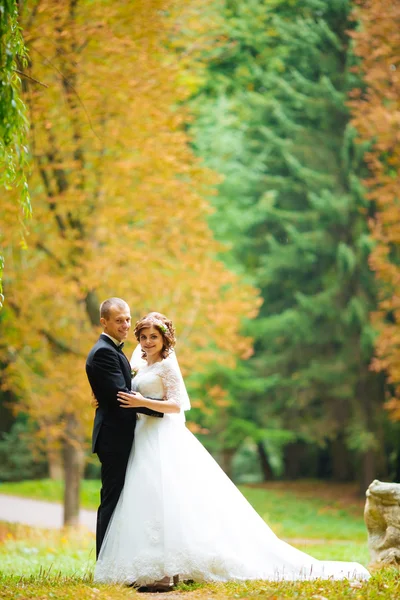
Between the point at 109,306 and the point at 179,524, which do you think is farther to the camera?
the point at 109,306

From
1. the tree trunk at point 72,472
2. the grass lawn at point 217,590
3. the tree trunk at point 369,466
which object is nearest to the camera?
the grass lawn at point 217,590

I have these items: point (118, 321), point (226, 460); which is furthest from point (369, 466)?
point (118, 321)

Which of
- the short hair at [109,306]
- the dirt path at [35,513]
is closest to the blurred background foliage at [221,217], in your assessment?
the short hair at [109,306]

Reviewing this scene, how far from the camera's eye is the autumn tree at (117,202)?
11.4 meters

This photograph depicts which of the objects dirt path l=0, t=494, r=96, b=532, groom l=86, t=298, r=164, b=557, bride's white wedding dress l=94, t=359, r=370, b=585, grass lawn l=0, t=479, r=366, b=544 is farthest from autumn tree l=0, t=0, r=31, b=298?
dirt path l=0, t=494, r=96, b=532

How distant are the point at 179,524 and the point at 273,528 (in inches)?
→ 324

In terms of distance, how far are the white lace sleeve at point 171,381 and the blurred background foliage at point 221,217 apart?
179cm

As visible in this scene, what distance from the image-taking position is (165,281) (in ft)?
41.0

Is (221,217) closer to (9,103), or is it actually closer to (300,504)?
(300,504)

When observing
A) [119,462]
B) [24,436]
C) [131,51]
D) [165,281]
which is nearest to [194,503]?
[119,462]

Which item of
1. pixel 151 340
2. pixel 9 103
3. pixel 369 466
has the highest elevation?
pixel 9 103

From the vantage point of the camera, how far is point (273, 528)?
1375 cm

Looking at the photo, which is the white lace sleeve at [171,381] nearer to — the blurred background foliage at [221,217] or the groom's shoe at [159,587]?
the groom's shoe at [159,587]

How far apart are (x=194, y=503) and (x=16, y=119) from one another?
3149 millimetres
